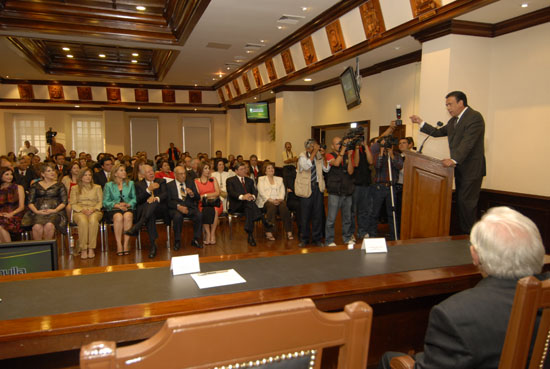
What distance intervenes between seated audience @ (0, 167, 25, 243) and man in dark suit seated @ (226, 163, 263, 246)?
2.61 meters

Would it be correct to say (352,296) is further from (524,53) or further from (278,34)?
(278,34)

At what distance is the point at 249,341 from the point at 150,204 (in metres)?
4.44

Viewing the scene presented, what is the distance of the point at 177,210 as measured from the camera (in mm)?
5148

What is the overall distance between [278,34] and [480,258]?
6584mm

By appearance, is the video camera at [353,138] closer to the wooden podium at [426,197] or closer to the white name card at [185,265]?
the wooden podium at [426,197]

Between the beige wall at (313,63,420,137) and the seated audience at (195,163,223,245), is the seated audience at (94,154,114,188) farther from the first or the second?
the beige wall at (313,63,420,137)

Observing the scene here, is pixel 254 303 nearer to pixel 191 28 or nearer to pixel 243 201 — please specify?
pixel 243 201

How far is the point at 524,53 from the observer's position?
4375 millimetres

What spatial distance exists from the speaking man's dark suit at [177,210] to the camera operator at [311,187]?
1396 millimetres

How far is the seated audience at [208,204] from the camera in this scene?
211 inches

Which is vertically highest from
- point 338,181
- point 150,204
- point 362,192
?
point 338,181

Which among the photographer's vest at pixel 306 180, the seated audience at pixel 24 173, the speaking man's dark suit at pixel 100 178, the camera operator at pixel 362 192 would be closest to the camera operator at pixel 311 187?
the photographer's vest at pixel 306 180

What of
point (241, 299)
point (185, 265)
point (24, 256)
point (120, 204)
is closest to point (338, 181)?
point (120, 204)

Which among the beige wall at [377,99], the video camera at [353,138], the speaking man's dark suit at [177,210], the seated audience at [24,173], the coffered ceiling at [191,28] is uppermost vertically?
the coffered ceiling at [191,28]
